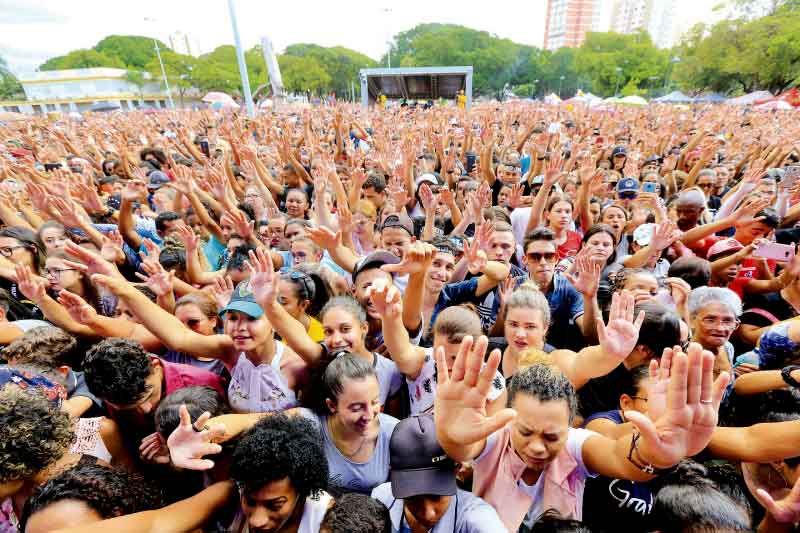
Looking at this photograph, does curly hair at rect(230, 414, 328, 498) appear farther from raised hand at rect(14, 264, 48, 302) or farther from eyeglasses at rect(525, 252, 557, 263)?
eyeglasses at rect(525, 252, 557, 263)

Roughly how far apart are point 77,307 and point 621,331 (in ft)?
10.1

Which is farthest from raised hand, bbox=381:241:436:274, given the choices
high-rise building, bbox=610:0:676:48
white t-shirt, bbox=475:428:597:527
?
high-rise building, bbox=610:0:676:48

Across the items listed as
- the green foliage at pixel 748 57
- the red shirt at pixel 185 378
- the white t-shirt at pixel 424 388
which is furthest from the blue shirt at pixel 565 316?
the green foliage at pixel 748 57

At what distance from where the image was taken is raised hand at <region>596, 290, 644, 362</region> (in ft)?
6.34

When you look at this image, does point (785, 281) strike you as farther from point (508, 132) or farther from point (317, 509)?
point (508, 132)

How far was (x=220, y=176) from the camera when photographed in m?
4.96

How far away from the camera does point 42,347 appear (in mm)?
2301

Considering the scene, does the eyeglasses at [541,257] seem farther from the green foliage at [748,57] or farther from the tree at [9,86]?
the tree at [9,86]

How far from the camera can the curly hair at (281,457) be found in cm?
154

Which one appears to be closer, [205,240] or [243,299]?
[243,299]

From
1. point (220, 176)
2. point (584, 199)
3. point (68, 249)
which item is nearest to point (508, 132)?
point (584, 199)

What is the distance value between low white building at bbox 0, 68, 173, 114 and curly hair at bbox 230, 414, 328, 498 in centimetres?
6736

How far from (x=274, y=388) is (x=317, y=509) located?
2.38 feet

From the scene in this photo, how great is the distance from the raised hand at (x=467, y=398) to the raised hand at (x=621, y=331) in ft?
2.58
